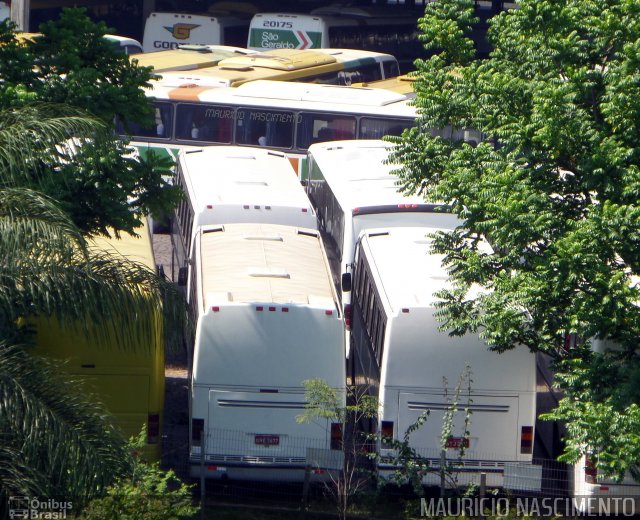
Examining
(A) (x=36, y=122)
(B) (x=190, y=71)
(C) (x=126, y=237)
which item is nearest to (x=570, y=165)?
(A) (x=36, y=122)

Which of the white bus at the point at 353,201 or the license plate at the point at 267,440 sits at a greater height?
the white bus at the point at 353,201

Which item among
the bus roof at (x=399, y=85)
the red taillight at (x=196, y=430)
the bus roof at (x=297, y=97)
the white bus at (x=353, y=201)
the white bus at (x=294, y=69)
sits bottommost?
the red taillight at (x=196, y=430)

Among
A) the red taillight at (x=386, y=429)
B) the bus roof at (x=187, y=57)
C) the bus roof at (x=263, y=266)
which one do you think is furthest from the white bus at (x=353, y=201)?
the bus roof at (x=187, y=57)

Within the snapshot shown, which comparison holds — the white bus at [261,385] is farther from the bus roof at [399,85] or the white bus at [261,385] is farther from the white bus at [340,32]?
the white bus at [340,32]

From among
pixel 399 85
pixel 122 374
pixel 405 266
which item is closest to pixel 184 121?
pixel 399 85

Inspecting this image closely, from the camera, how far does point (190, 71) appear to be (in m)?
25.1

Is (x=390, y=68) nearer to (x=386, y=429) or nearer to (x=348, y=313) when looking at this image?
(x=348, y=313)

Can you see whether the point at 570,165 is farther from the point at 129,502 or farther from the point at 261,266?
the point at 129,502

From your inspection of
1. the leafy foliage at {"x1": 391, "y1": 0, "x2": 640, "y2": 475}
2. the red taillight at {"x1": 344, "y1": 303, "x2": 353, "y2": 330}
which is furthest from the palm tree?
the red taillight at {"x1": 344, "y1": 303, "x2": 353, "y2": 330}

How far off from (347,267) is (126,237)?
3.17m

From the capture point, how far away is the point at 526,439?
1141 centimetres

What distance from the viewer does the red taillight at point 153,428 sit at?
37.2ft

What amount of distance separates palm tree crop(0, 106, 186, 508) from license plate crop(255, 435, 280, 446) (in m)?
2.79

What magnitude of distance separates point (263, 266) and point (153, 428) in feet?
8.01
